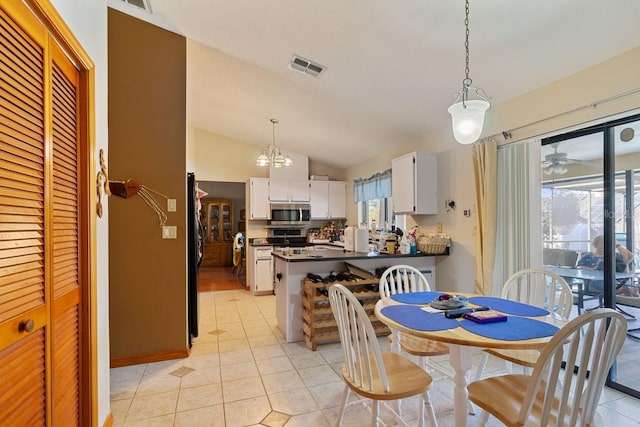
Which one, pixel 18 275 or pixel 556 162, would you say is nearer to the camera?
pixel 18 275

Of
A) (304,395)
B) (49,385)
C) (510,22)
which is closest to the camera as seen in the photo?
(49,385)

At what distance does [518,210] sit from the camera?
111 inches

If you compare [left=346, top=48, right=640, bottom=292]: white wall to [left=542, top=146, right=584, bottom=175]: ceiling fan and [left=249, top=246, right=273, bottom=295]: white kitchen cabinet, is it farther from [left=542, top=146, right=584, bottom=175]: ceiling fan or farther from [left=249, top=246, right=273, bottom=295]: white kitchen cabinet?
[left=249, top=246, right=273, bottom=295]: white kitchen cabinet

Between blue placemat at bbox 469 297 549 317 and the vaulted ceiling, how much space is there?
5.52ft

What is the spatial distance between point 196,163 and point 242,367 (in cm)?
427

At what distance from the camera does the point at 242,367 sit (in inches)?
109

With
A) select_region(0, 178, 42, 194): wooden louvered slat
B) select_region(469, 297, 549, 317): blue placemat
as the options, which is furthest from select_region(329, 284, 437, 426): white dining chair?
select_region(0, 178, 42, 194): wooden louvered slat

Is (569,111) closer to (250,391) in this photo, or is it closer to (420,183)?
(420,183)

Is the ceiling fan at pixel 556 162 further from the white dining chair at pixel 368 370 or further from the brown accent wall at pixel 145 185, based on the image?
the brown accent wall at pixel 145 185

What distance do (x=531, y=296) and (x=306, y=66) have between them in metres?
2.63

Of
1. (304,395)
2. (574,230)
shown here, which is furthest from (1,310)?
(574,230)

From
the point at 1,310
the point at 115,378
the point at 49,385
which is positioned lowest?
the point at 115,378

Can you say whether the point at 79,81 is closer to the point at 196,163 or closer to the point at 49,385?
the point at 49,385

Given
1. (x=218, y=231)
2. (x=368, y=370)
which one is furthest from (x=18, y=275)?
(x=218, y=231)
